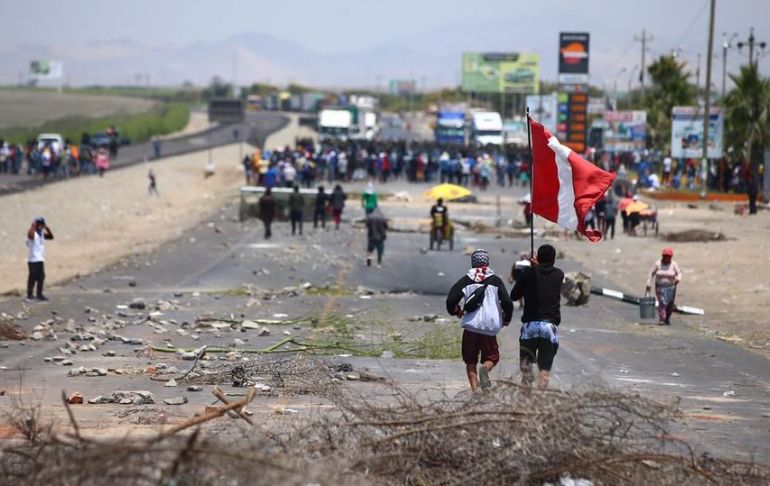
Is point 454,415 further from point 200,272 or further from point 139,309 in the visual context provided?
point 200,272

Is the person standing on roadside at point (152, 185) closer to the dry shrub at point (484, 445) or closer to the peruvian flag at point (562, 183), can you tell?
the peruvian flag at point (562, 183)

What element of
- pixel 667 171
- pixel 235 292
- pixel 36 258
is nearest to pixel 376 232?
pixel 235 292

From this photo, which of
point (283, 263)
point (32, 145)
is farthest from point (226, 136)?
point (283, 263)

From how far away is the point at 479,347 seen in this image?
12883 mm

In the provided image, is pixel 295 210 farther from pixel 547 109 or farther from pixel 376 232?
pixel 547 109

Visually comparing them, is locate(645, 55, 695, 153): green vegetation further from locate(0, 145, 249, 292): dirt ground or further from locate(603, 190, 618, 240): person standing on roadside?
locate(603, 190, 618, 240): person standing on roadside

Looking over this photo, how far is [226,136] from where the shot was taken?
395ft

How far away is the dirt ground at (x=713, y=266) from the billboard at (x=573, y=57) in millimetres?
37327

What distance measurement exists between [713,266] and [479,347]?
20631 mm

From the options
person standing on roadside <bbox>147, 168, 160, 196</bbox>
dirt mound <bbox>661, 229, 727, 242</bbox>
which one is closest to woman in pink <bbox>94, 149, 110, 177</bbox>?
person standing on roadside <bbox>147, 168, 160, 196</bbox>

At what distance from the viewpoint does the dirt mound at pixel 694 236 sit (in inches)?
1529

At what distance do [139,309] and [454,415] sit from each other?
47.8ft

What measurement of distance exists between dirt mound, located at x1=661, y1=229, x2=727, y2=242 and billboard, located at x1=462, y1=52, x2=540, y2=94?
312 feet

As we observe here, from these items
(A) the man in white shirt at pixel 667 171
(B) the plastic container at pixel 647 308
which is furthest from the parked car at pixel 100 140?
(B) the plastic container at pixel 647 308
